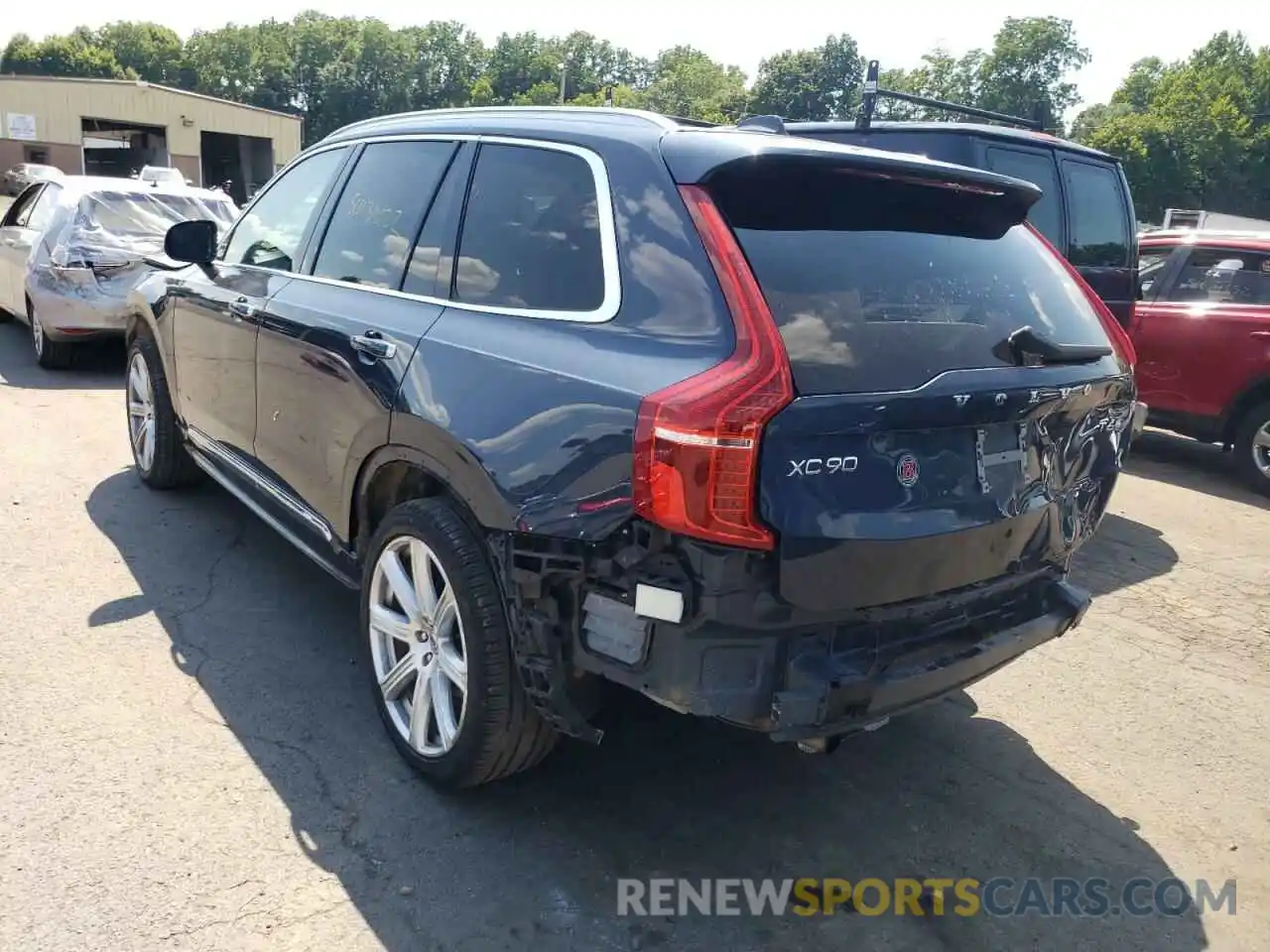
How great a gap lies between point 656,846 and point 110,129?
172ft

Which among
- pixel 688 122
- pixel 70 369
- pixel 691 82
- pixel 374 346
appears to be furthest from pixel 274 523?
pixel 691 82

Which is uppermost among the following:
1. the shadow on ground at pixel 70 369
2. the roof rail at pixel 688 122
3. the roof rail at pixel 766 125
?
the roof rail at pixel 766 125

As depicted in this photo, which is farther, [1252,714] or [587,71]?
[587,71]

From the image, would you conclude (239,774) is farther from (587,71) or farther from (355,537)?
(587,71)

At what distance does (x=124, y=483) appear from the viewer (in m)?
5.73

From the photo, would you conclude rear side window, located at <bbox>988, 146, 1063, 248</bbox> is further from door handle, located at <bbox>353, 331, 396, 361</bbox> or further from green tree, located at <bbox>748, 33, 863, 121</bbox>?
green tree, located at <bbox>748, 33, 863, 121</bbox>

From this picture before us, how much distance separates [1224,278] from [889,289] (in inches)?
252

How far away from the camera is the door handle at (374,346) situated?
10.1 feet

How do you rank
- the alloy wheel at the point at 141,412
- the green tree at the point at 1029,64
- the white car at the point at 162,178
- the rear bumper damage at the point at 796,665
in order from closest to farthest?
the rear bumper damage at the point at 796,665, the alloy wheel at the point at 141,412, the white car at the point at 162,178, the green tree at the point at 1029,64

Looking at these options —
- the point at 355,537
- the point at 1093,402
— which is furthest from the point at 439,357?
the point at 1093,402

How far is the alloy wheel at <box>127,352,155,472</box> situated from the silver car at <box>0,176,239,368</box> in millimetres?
3173

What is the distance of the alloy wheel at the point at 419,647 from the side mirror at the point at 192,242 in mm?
2226

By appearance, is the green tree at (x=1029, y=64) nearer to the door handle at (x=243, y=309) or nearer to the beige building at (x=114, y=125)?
the beige building at (x=114, y=125)

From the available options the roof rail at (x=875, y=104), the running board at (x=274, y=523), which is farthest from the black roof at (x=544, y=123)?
the roof rail at (x=875, y=104)
